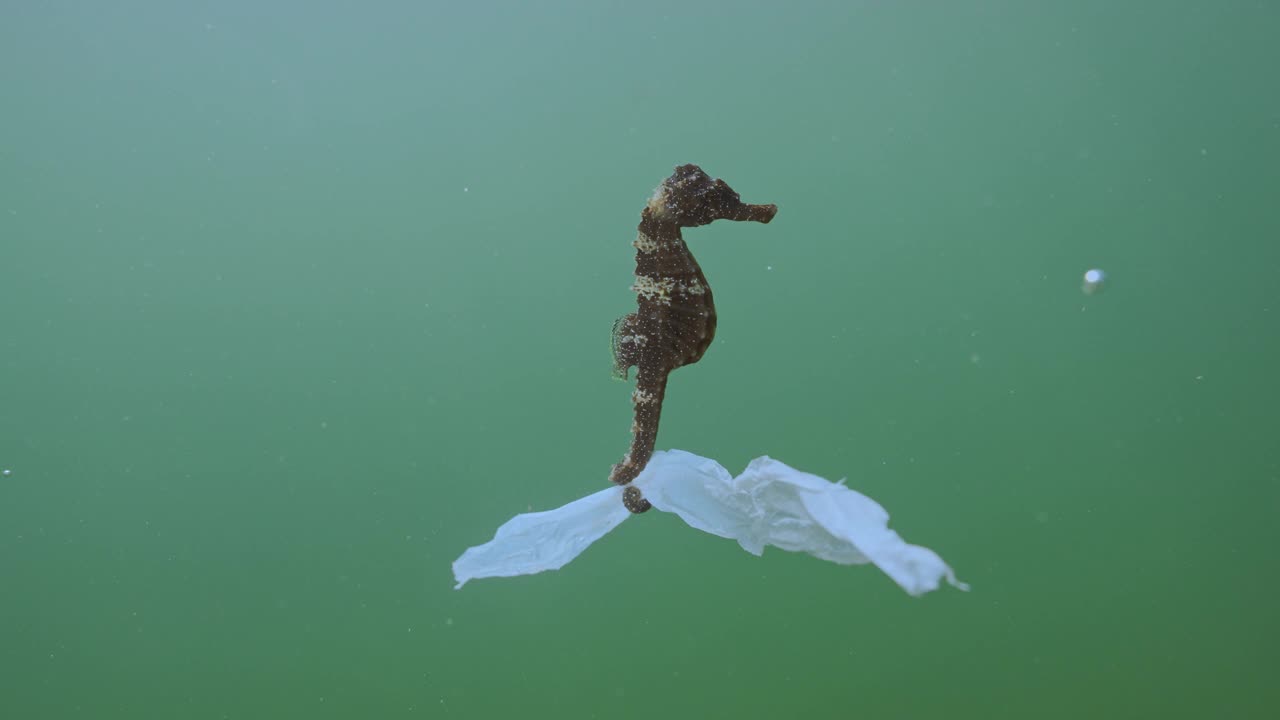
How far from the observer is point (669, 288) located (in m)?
2.67

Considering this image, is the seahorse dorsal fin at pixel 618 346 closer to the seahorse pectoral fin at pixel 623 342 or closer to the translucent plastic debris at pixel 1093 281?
the seahorse pectoral fin at pixel 623 342

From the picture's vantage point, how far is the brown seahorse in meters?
Answer: 2.59

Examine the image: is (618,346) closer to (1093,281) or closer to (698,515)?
(698,515)

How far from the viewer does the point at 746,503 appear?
9.51ft

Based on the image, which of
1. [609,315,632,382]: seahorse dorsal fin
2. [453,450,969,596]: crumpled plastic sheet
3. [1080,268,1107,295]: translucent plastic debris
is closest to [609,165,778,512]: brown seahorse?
[609,315,632,382]: seahorse dorsal fin

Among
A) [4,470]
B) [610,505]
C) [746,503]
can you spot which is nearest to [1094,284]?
[746,503]

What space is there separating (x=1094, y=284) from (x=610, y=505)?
329 cm

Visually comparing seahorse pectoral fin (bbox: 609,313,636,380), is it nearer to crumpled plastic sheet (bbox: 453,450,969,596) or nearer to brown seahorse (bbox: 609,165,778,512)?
brown seahorse (bbox: 609,165,778,512)

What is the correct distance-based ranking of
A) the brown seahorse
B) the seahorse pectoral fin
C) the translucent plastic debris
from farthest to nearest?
1. the translucent plastic debris
2. the seahorse pectoral fin
3. the brown seahorse

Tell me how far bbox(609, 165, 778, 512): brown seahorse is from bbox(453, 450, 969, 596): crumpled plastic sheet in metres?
0.29

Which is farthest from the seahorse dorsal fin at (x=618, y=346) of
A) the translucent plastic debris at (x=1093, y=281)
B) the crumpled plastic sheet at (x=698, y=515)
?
the translucent plastic debris at (x=1093, y=281)

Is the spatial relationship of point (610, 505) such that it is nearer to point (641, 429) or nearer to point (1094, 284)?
point (641, 429)

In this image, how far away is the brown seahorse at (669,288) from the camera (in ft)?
8.50

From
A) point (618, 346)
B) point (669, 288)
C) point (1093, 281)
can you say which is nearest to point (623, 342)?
point (618, 346)
